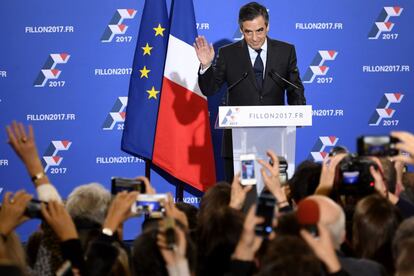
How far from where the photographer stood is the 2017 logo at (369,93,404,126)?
26.1ft

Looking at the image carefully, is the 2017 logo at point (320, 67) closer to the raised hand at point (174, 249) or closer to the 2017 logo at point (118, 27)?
the 2017 logo at point (118, 27)

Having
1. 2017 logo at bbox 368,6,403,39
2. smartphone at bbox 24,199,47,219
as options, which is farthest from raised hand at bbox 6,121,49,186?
2017 logo at bbox 368,6,403,39

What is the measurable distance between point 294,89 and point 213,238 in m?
2.83

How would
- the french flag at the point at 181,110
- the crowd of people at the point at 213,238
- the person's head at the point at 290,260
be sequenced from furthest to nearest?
the french flag at the point at 181,110 → the crowd of people at the point at 213,238 → the person's head at the point at 290,260

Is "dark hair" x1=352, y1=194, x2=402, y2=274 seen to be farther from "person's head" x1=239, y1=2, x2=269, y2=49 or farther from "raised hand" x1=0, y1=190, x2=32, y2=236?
"person's head" x1=239, y1=2, x2=269, y2=49

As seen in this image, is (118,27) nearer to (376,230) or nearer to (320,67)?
(320,67)

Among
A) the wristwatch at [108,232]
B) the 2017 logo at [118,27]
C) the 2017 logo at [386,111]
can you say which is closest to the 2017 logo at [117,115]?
the 2017 logo at [118,27]

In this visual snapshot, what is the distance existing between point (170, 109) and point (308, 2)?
177 centimetres

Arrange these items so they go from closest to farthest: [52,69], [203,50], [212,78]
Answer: [203,50] → [212,78] → [52,69]

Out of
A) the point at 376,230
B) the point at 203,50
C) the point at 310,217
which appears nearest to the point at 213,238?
the point at 310,217

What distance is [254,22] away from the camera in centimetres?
593

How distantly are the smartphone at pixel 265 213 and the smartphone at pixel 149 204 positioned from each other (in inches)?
24.7

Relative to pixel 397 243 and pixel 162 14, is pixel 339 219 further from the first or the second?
pixel 162 14

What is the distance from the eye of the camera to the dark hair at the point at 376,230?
Answer: 3393 millimetres
